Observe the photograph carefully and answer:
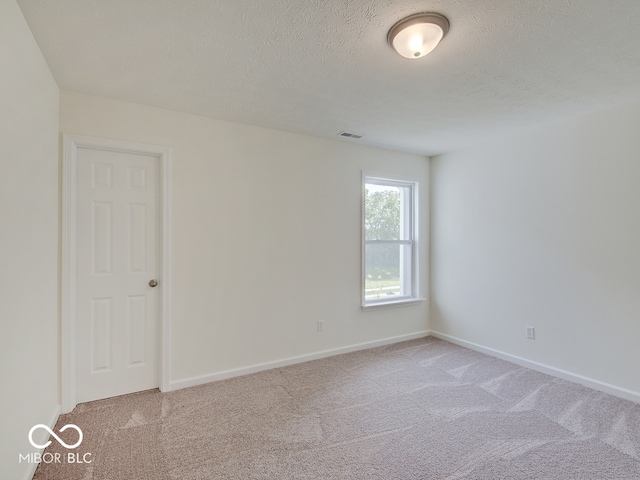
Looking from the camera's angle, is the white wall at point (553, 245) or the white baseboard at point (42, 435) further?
the white wall at point (553, 245)

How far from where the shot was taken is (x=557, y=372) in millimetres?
3086

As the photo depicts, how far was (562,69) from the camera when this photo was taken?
2117 mm

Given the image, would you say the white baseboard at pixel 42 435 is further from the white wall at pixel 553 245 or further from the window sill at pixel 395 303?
the white wall at pixel 553 245

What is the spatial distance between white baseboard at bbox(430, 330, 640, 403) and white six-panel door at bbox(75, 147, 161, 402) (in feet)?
11.6

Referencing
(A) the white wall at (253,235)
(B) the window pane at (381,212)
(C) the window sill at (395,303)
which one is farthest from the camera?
(B) the window pane at (381,212)

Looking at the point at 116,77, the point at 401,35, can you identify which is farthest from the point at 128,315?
the point at 401,35

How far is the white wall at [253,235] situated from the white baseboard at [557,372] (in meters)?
1.10

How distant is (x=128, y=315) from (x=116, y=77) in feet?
6.24

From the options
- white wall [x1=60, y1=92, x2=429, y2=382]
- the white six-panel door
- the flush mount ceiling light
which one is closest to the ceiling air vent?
white wall [x1=60, y1=92, x2=429, y2=382]

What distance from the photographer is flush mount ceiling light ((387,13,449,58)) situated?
5.32 feet

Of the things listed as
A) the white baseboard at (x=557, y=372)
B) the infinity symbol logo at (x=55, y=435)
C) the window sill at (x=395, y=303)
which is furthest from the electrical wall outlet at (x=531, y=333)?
the infinity symbol logo at (x=55, y=435)

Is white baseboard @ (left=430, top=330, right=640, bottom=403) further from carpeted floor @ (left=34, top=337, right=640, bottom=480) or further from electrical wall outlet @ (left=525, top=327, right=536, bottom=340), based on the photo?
electrical wall outlet @ (left=525, top=327, right=536, bottom=340)

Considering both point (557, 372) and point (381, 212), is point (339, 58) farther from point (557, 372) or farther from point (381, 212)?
point (557, 372)

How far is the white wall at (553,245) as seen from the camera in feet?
8.79
